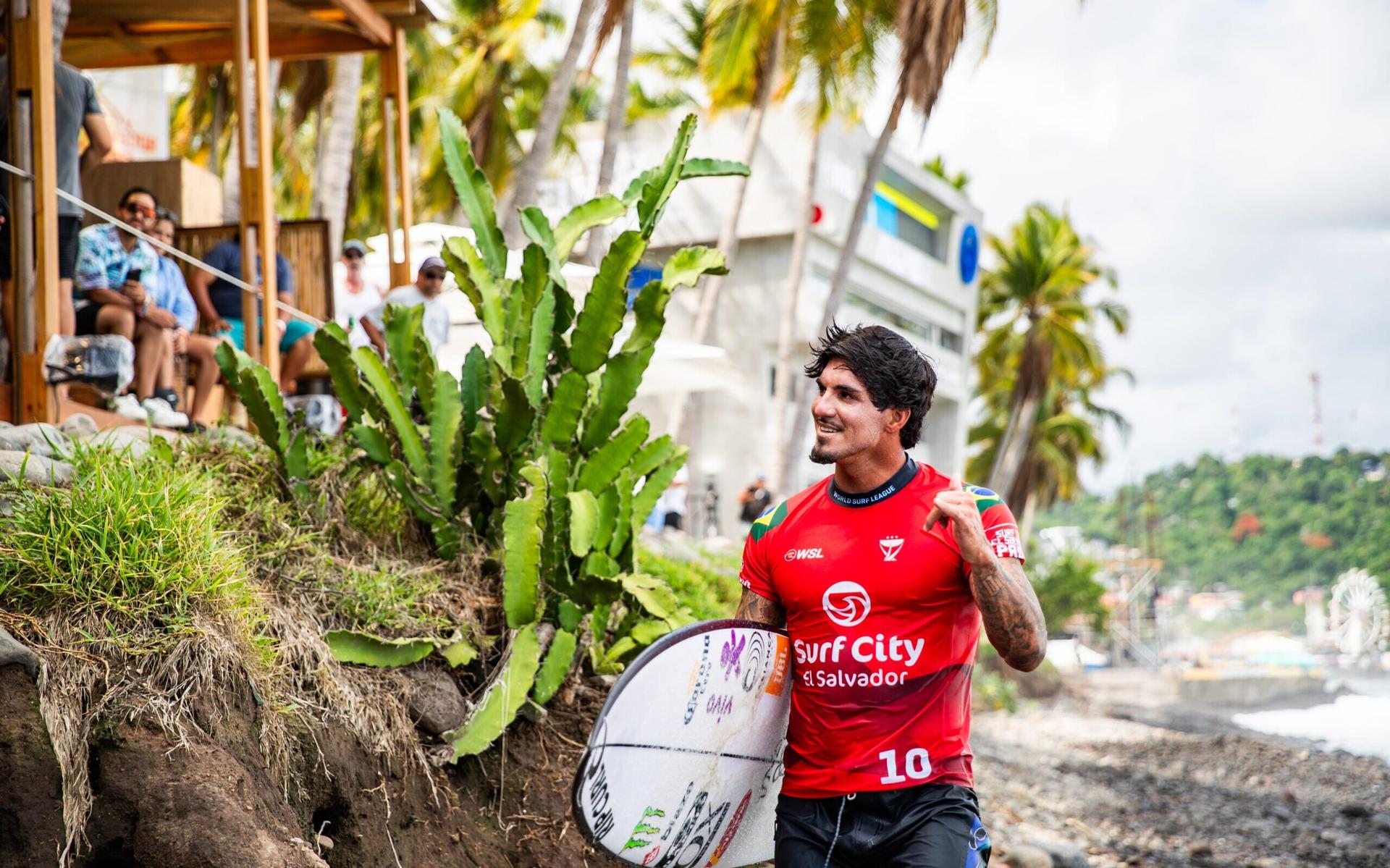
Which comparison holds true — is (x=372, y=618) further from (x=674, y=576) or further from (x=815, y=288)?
(x=815, y=288)

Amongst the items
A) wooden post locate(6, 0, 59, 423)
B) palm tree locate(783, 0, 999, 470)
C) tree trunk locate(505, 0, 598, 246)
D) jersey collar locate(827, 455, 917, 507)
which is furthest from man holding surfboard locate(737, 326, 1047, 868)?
palm tree locate(783, 0, 999, 470)

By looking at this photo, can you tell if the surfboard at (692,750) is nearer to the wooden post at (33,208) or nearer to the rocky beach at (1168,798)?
the wooden post at (33,208)

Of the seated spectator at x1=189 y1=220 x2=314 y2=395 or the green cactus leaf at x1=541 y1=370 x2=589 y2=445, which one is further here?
the seated spectator at x1=189 y1=220 x2=314 y2=395

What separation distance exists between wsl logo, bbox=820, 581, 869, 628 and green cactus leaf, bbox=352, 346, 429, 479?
2.59 m

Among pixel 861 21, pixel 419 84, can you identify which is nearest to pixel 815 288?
pixel 861 21

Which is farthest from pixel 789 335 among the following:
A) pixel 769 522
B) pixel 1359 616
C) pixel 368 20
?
pixel 1359 616

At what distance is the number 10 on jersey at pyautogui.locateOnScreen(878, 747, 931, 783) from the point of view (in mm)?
3230

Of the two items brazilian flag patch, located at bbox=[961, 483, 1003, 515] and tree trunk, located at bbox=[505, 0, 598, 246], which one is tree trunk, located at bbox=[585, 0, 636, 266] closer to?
tree trunk, located at bbox=[505, 0, 598, 246]

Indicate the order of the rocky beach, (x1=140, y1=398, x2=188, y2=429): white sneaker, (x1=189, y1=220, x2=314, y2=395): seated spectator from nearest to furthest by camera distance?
(x1=140, y1=398, x2=188, y2=429): white sneaker, (x1=189, y1=220, x2=314, y2=395): seated spectator, the rocky beach

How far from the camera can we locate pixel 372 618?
15.9ft

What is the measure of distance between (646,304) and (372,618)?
5.64 ft

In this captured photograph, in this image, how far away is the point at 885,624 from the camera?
3.32m

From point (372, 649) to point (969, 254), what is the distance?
110 feet

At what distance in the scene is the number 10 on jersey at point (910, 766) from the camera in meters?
3.23
